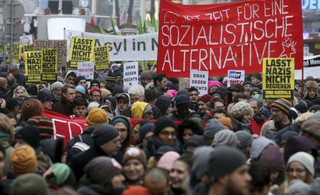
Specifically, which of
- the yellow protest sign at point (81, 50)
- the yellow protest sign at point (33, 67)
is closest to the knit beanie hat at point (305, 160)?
the yellow protest sign at point (33, 67)

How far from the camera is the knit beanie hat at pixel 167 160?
7008 millimetres

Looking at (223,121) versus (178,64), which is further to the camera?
(178,64)

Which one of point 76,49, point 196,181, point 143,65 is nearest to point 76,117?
point 196,181

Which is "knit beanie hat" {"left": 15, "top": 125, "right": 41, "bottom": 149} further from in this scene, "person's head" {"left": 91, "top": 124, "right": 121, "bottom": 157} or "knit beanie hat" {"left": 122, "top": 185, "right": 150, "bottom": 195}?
"knit beanie hat" {"left": 122, "top": 185, "right": 150, "bottom": 195}

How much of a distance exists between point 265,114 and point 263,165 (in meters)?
5.66

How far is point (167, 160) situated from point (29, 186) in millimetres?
1535

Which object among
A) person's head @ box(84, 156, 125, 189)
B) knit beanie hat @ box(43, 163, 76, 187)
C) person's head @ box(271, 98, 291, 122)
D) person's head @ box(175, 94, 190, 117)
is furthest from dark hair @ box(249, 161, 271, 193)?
person's head @ box(175, 94, 190, 117)

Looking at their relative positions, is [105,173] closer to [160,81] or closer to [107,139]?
[107,139]

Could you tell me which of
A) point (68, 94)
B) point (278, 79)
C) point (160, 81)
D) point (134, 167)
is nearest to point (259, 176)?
point (134, 167)

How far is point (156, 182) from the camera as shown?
20.6 ft

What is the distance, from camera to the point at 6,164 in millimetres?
7230

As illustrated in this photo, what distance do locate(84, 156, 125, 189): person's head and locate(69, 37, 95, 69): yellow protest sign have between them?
43.8ft

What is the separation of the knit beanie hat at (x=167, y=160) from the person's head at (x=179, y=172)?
401 millimetres

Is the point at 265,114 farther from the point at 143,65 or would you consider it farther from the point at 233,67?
the point at 143,65
